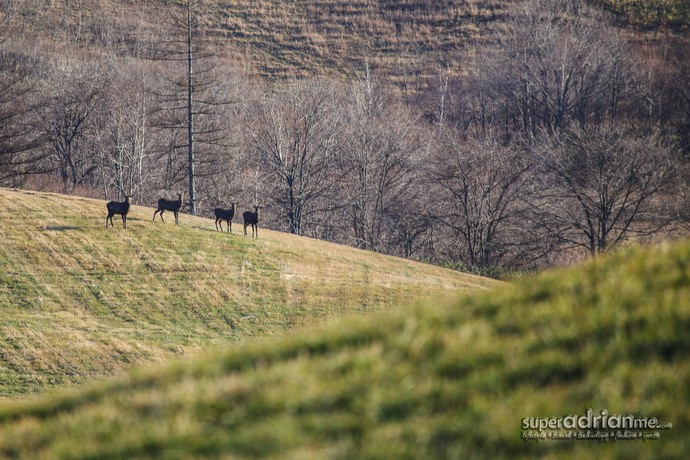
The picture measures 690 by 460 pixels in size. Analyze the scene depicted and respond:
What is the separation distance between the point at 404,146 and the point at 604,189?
25632mm

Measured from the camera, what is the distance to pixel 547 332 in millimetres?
7406

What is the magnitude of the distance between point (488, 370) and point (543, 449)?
1.10m

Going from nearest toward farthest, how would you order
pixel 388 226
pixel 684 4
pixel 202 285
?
pixel 202 285 → pixel 388 226 → pixel 684 4

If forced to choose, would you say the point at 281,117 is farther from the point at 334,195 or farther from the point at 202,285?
the point at 202,285

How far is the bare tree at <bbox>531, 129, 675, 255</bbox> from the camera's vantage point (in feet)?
179

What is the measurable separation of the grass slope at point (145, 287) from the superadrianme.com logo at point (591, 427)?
25975 mm

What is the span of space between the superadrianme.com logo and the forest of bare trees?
47.7 m

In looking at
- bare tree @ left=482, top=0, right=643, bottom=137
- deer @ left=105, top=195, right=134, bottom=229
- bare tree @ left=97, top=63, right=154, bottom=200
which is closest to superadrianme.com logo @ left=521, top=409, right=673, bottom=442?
deer @ left=105, top=195, right=134, bottom=229

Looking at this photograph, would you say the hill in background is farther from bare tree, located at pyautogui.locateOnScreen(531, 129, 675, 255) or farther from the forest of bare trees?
bare tree, located at pyautogui.locateOnScreen(531, 129, 675, 255)

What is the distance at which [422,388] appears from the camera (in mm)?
6699

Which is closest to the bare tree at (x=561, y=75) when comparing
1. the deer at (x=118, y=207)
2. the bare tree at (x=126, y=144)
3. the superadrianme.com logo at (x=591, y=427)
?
the bare tree at (x=126, y=144)

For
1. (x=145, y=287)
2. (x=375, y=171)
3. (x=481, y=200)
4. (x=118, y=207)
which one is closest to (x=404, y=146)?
(x=375, y=171)

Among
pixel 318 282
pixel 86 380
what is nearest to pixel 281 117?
pixel 318 282

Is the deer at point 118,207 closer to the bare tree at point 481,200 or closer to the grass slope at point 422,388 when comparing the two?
the bare tree at point 481,200
